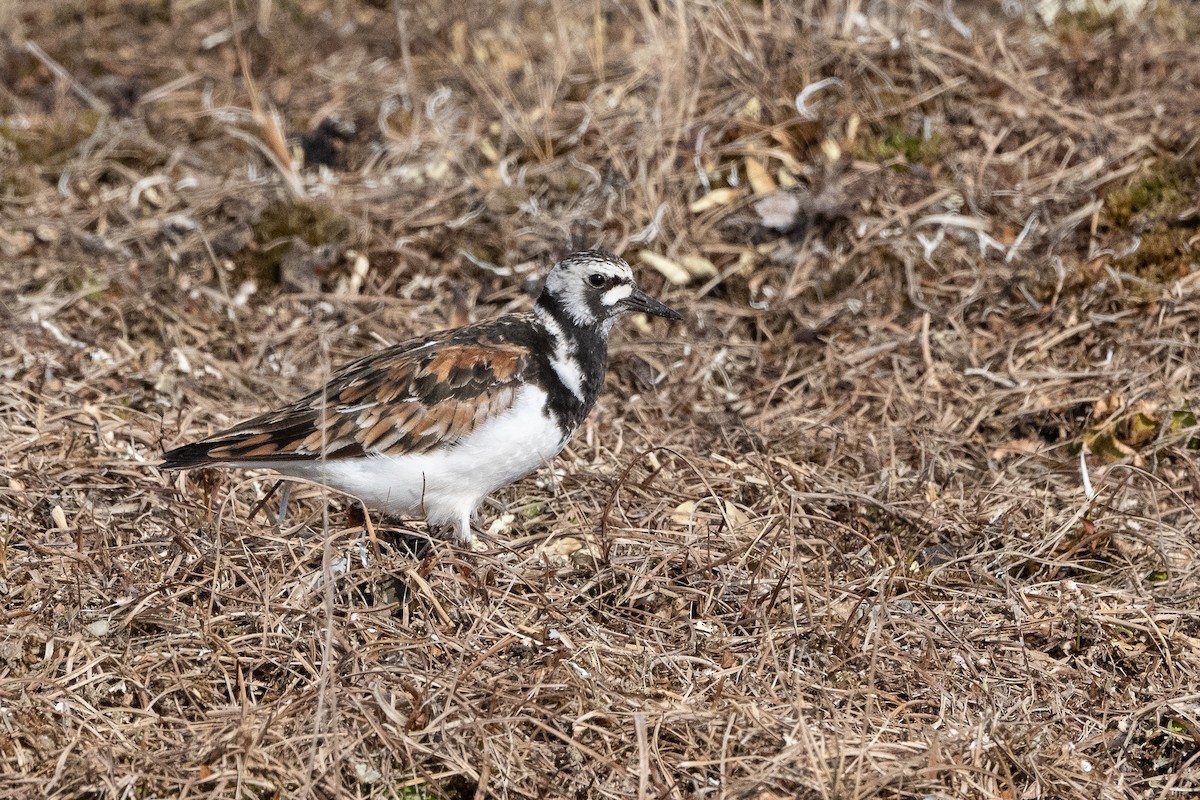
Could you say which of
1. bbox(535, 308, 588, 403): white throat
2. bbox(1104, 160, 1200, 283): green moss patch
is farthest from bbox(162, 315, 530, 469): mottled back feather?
bbox(1104, 160, 1200, 283): green moss patch

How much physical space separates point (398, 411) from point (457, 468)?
1.08ft

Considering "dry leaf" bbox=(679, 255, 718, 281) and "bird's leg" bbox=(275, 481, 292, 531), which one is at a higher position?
"bird's leg" bbox=(275, 481, 292, 531)

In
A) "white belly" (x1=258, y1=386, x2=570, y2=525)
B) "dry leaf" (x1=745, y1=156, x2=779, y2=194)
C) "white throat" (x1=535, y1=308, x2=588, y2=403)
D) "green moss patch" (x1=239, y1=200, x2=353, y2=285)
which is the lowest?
"green moss patch" (x1=239, y1=200, x2=353, y2=285)

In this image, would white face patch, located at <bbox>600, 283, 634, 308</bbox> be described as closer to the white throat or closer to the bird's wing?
the white throat

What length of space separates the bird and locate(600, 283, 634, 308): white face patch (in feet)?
1.07

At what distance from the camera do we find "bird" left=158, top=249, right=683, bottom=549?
476 centimetres

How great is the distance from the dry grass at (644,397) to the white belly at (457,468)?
9.6 inches

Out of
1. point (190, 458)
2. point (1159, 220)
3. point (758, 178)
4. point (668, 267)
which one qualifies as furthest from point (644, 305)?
point (1159, 220)

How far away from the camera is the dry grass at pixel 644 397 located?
387cm

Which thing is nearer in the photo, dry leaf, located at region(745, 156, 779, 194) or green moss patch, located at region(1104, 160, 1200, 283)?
green moss patch, located at region(1104, 160, 1200, 283)

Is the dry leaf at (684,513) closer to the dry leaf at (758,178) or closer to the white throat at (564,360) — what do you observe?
the white throat at (564,360)

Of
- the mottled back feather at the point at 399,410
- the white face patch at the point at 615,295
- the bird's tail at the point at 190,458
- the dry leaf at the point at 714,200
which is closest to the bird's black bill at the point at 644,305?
the white face patch at the point at 615,295

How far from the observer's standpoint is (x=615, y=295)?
208 inches

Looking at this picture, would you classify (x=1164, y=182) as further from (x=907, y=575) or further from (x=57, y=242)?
(x=57, y=242)
